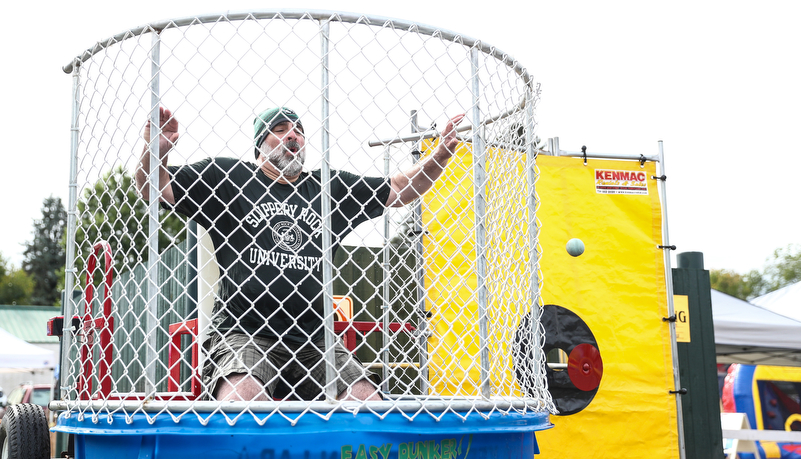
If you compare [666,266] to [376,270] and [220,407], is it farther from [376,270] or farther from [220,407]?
[220,407]

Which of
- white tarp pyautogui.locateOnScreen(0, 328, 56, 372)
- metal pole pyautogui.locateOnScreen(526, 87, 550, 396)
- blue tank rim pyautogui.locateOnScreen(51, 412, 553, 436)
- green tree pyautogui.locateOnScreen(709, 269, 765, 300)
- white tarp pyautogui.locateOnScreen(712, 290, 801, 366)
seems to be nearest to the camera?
blue tank rim pyautogui.locateOnScreen(51, 412, 553, 436)

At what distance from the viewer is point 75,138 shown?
297 cm

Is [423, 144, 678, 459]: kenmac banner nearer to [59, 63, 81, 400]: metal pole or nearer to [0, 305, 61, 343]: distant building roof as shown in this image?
[59, 63, 81, 400]: metal pole

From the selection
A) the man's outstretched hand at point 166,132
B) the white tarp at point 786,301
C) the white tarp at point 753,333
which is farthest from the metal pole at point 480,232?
the white tarp at point 786,301

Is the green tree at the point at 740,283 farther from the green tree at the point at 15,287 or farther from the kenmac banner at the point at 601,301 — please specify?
the green tree at the point at 15,287

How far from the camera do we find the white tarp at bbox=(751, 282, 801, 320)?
28.6 feet

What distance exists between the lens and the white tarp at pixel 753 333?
22.3 feet

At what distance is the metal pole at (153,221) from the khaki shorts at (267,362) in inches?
10.9

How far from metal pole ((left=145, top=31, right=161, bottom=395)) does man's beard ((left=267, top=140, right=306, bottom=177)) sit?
56cm

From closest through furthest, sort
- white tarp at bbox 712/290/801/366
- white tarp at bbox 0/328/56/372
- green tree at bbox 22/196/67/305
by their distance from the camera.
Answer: white tarp at bbox 712/290/801/366 < white tarp at bbox 0/328/56/372 < green tree at bbox 22/196/67/305

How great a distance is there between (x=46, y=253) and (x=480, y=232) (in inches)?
3063

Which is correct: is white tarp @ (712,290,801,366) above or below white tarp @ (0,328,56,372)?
above

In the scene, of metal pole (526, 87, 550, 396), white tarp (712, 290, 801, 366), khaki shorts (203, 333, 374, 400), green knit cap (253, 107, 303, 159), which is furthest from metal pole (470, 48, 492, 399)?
white tarp (712, 290, 801, 366)

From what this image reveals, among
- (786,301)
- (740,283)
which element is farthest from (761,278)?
(786,301)
